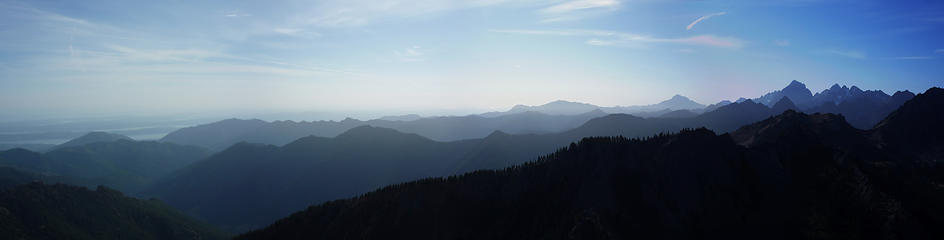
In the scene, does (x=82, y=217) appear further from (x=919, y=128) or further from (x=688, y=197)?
(x=919, y=128)

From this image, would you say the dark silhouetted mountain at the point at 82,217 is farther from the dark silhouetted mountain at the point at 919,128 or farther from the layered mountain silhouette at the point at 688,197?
the dark silhouetted mountain at the point at 919,128

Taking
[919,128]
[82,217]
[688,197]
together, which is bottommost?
[82,217]

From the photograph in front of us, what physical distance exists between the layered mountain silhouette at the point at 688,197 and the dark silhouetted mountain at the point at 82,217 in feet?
444

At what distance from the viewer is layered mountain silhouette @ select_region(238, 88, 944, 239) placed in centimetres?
5706

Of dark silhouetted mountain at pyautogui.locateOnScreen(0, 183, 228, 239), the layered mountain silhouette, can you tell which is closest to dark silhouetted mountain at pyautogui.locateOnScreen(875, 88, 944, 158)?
the layered mountain silhouette

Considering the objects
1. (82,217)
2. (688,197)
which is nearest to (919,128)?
(688,197)

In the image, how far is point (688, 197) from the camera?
199 feet

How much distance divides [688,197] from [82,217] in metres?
222

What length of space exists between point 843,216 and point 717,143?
63.8ft

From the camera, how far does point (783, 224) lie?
5697 centimetres

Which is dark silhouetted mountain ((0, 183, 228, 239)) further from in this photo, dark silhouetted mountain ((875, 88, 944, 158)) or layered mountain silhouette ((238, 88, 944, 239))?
dark silhouetted mountain ((875, 88, 944, 158))

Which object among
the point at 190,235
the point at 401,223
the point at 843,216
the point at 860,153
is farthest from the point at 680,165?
the point at 190,235

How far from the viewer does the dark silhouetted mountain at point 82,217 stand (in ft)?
465

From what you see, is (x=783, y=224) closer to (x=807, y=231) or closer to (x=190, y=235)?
(x=807, y=231)
